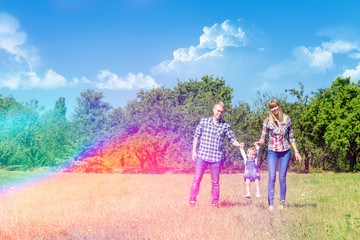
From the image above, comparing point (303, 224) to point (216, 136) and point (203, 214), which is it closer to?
point (203, 214)

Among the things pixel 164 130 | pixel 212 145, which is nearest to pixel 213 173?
pixel 212 145

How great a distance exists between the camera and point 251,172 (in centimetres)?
1018

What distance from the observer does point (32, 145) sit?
146ft

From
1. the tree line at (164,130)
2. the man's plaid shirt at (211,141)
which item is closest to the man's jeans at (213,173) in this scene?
the man's plaid shirt at (211,141)

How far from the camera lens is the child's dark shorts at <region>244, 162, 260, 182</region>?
10.1m

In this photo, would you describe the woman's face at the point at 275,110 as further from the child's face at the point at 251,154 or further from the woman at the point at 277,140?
the child's face at the point at 251,154

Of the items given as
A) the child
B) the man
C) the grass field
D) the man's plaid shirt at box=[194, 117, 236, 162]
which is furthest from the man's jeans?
the child

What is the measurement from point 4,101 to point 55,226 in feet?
181

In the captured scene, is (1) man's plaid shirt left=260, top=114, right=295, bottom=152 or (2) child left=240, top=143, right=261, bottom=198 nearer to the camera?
(1) man's plaid shirt left=260, top=114, right=295, bottom=152

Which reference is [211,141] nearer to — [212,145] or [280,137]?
[212,145]

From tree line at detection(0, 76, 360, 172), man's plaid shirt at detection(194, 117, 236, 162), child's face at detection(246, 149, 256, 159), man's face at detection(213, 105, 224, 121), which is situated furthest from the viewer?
tree line at detection(0, 76, 360, 172)

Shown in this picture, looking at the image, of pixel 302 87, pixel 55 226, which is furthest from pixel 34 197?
pixel 302 87

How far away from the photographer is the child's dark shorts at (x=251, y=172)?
10094mm

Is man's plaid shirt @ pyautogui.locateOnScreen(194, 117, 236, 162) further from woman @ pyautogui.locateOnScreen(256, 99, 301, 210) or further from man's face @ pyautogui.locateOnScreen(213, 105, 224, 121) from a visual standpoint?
woman @ pyautogui.locateOnScreen(256, 99, 301, 210)
